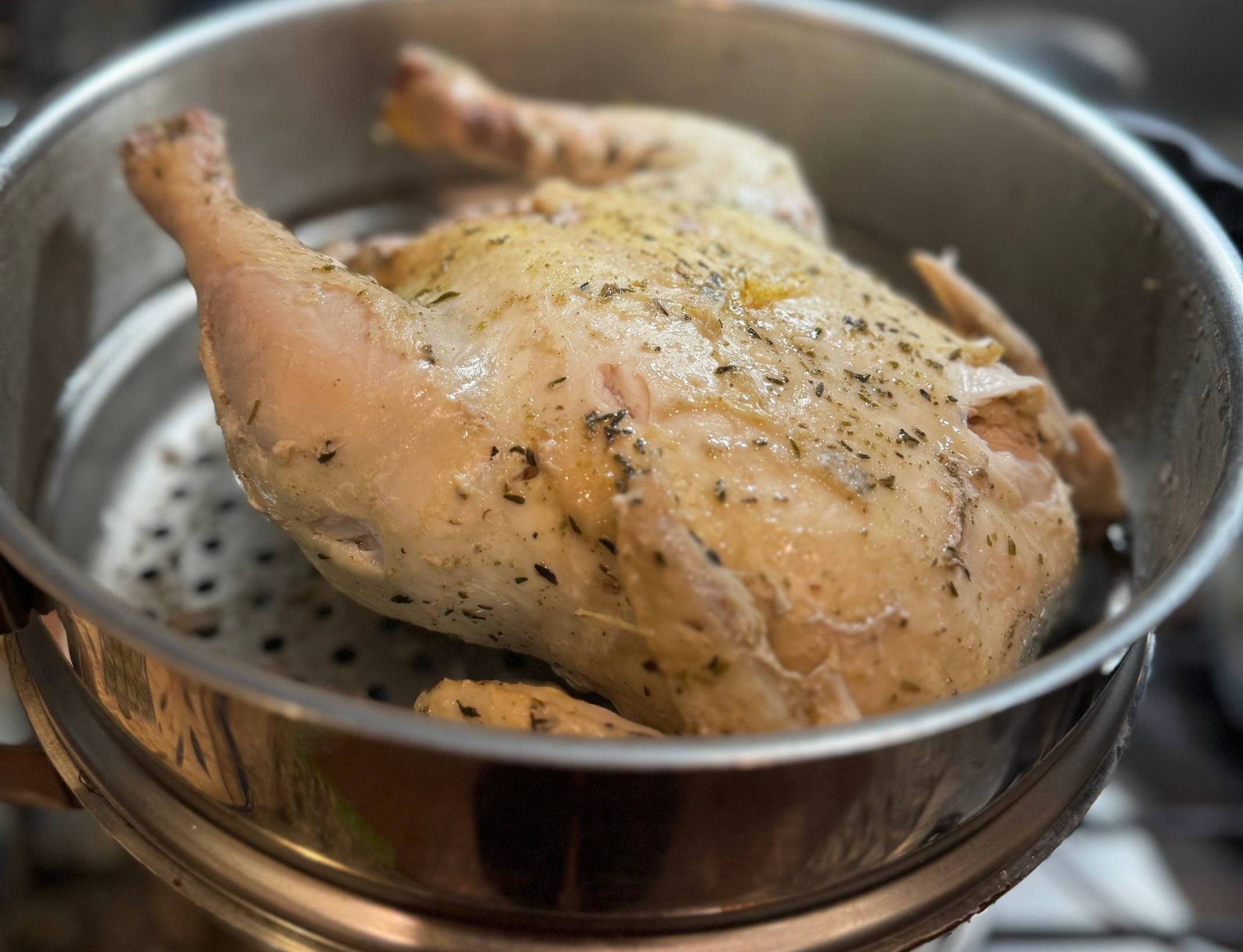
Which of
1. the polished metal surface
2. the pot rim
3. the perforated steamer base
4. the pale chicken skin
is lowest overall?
the perforated steamer base

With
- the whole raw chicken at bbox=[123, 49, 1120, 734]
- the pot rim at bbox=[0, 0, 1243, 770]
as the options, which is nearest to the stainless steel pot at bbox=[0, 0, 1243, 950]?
the pot rim at bbox=[0, 0, 1243, 770]

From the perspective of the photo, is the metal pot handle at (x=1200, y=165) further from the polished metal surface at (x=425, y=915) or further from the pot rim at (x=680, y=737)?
the polished metal surface at (x=425, y=915)

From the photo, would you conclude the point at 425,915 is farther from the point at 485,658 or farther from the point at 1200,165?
the point at 1200,165

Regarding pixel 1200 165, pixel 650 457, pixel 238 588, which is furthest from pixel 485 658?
pixel 1200 165

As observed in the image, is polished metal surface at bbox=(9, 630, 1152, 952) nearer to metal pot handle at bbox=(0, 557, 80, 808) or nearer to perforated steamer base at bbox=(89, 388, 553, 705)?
metal pot handle at bbox=(0, 557, 80, 808)

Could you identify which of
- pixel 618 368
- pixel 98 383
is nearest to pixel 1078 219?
pixel 618 368
